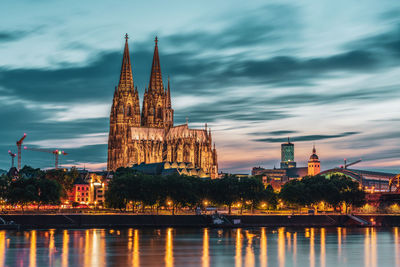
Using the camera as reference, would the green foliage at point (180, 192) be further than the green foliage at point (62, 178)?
No

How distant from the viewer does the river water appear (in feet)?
281

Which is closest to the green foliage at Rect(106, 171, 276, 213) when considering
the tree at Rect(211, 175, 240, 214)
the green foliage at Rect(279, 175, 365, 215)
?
the tree at Rect(211, 175, 240, 214)

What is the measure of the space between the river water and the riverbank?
707 cm

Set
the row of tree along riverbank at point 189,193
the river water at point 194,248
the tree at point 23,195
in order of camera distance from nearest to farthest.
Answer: the river water at point 194,248 → the tree at point 23,195 → the row of tree along riverbank at point 189,193

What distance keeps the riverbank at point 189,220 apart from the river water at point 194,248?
707 centimetres

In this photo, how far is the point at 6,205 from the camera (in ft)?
537

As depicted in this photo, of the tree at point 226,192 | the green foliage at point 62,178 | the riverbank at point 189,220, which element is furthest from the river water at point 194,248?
the green foliage at point 62,178

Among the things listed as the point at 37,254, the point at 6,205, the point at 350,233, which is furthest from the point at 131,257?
the point at 6,205

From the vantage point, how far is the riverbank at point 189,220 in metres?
137

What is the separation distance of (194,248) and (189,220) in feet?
163

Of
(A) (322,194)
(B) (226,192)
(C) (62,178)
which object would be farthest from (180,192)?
(C) (62,178)

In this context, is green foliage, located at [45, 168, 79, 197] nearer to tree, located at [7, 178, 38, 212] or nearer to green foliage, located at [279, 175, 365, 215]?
tree, located at [7, 178, 38, 212]

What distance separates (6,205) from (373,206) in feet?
298

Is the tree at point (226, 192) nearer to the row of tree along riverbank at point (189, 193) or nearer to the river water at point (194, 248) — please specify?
the row of tree along riverbank at point (189, 193)
